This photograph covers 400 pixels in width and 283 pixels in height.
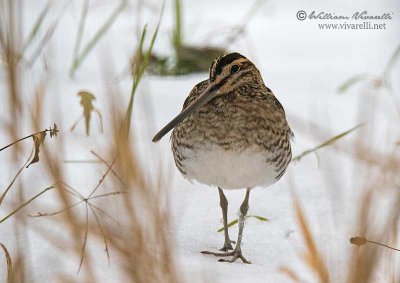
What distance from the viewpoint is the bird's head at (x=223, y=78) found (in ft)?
9.29

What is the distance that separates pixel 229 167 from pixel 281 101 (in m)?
1.57

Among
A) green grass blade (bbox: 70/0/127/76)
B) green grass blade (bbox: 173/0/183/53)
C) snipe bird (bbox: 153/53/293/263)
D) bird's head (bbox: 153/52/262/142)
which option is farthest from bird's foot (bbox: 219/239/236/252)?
green grass blade (bbox: 173/0/183/53)

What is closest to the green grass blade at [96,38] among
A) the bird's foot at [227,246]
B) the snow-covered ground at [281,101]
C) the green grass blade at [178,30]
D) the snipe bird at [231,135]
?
the snow-covered ground at [281,101]

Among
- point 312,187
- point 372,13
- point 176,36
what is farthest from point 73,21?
point 312,187

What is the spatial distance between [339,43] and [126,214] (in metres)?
4.06

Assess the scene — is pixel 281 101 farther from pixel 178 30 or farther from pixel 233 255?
pixel 233 255

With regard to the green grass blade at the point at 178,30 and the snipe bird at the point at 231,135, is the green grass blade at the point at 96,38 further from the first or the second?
the snipe bird at the point at 231,135

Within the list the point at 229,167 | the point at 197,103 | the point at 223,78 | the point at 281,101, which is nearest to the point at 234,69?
the point at 223,78

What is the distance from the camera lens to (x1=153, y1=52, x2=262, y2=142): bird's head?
283 centimetres

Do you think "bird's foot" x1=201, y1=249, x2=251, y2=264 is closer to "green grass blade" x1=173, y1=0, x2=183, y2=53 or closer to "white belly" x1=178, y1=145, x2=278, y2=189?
Answer: "white belly" x1=178, y1=145, x2=278, y2=189

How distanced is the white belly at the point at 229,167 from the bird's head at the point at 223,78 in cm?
14

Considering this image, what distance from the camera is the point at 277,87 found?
4562 mm

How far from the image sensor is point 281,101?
4.24 metres
